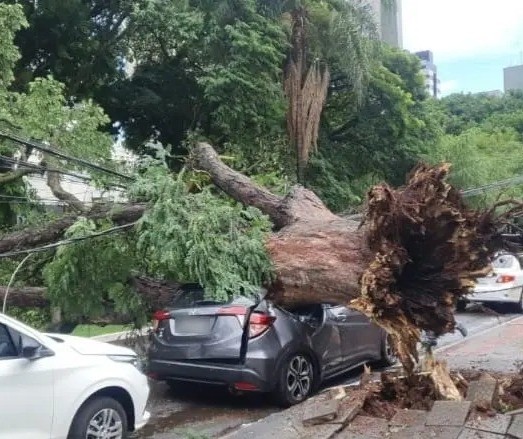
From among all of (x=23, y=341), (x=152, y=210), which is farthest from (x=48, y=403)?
(x=152, y=210)

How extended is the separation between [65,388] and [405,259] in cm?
314

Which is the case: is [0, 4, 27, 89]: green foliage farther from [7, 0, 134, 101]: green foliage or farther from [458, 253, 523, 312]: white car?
[458, 253, 523, 312]: white car

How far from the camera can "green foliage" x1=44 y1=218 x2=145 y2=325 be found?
8.42 m

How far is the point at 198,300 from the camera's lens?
25.8ft

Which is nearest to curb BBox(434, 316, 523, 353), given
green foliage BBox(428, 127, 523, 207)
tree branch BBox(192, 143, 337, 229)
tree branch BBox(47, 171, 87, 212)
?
tree branch BBox(192, 143, 337, 229)

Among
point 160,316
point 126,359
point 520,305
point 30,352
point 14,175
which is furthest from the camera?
point 520,305

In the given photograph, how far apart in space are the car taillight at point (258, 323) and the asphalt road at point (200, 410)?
89 centimetres

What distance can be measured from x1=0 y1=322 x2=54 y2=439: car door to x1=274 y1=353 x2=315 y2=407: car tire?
2782 mm

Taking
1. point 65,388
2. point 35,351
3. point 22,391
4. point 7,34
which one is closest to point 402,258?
point 65,388

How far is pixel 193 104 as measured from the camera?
20.6 metres

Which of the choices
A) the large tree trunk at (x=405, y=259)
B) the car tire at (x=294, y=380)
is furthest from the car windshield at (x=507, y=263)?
the large tree trunk at (x=405, y=259)

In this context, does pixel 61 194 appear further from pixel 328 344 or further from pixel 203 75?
pixel 203 75

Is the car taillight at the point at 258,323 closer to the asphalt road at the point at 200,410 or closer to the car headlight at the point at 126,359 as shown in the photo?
the asphalt road at the point at 200,410

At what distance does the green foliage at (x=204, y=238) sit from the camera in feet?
23.1
